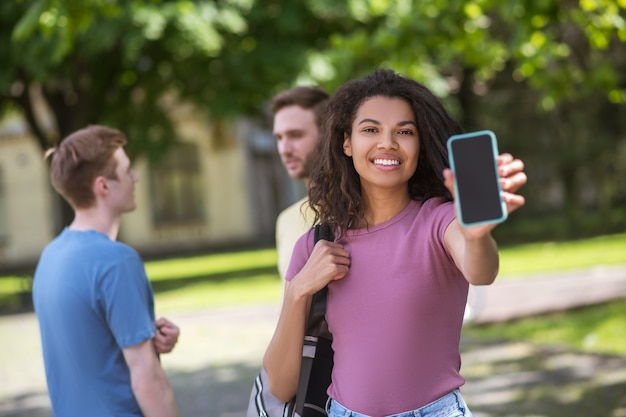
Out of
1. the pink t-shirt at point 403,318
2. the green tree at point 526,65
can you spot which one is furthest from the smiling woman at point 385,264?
the green tree at point 526,65

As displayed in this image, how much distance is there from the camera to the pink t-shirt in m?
2.40

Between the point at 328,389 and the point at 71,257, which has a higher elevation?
the point at 71,257

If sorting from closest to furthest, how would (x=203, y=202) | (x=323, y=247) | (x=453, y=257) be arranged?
(x=453, y=257) < (x=323, y=247) < (x=203, y=202)

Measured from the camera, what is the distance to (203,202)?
3906cm

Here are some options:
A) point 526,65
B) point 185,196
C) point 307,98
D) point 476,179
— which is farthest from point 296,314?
point 185,196

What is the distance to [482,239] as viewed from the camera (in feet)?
6.89

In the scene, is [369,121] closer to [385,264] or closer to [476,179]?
[385,264]

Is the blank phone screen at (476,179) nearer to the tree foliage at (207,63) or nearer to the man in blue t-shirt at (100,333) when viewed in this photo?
the man in blue t-shirt at (100,333)

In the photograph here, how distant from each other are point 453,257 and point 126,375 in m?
1.35

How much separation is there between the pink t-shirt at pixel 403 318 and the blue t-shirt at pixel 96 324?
3.02 feet

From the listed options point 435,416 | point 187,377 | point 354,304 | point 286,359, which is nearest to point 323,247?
point 354,304

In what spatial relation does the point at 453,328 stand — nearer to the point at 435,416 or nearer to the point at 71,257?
the point at 435,416

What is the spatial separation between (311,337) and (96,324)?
88cm

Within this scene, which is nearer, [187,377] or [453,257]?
[453,257]
